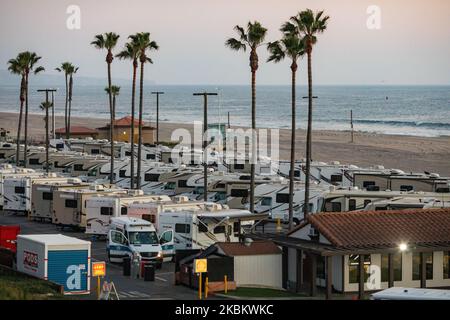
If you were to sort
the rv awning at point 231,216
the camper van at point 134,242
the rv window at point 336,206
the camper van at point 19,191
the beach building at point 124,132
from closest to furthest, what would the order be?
the camper van at point 134,242 → the rv awning at point 231,216 → the rv window at point 336,206 → the camper van at point 19,191 → the beach building at point 124,132

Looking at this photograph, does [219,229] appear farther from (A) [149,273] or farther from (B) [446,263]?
(B) [446,263]

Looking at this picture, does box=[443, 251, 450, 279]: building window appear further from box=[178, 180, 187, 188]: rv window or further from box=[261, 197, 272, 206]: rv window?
box=[178, 180, 187, 188]: rv window

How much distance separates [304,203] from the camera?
54594 millimetres

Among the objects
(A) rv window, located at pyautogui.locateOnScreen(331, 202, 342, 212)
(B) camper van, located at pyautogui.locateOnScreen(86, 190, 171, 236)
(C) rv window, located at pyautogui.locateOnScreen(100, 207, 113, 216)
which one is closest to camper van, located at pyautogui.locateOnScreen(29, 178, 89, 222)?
(B) camper van, located at pyautogui.locateOnScreen(86, 190, 171, 236)

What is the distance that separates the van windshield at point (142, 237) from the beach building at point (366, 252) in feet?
19.3

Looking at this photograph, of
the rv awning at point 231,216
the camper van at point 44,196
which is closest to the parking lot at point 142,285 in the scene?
the rv awning at point 231,216

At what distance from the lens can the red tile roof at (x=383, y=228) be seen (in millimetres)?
38094

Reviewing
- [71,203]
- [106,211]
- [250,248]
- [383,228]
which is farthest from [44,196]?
[383,228]

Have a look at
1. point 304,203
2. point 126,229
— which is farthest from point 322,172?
point 126,229

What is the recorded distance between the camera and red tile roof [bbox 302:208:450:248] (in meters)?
38.1

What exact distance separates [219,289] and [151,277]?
3.53 m

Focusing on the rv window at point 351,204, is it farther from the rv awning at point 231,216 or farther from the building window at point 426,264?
the building window at point 426,264

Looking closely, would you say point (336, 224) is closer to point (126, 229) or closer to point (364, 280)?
point (364, 280)

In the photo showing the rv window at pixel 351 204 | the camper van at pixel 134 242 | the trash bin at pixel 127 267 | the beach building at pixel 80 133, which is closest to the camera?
the trash bin at pixel 127 267
